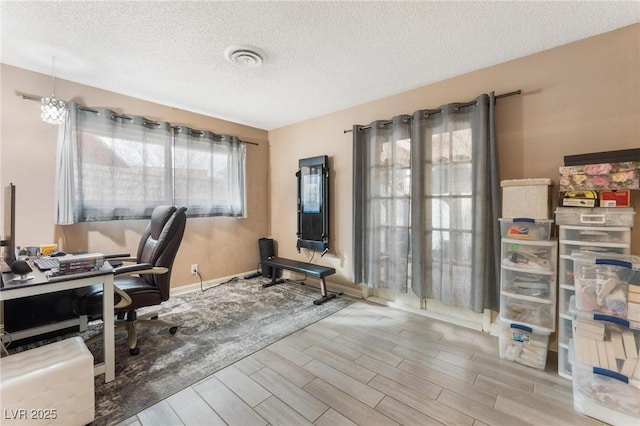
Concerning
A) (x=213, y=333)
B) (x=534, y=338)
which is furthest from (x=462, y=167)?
(x=213, y=333)

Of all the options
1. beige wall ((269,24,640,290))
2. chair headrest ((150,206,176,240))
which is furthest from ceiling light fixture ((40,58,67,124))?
beige wall ((269,24,640,290))

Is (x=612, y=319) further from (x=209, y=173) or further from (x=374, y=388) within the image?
(x=209, y=173)

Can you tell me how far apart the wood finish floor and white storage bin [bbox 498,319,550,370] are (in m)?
0.06

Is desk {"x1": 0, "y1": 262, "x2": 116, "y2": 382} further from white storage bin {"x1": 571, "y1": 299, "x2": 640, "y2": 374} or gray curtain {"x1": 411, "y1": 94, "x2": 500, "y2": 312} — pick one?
white storage bin {"x1": 571, "y1": 299, "x2": 640, "y2": 374}

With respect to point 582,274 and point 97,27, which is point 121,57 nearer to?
point 97,27

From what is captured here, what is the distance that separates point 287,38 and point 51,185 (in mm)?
2636

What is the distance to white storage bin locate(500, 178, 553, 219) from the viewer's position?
6.22 ft

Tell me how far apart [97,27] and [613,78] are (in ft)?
12.0

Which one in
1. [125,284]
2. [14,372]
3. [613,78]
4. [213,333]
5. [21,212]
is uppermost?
[613,78]

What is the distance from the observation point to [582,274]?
1630 mm

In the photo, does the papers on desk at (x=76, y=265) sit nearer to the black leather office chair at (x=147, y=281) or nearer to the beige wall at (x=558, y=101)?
the black leather office chair at (x=147, y=281)

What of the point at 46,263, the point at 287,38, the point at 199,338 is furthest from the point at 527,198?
the point at 46,263

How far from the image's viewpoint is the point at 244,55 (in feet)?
7.10

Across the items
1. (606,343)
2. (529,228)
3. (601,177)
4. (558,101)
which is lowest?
(606,343)
